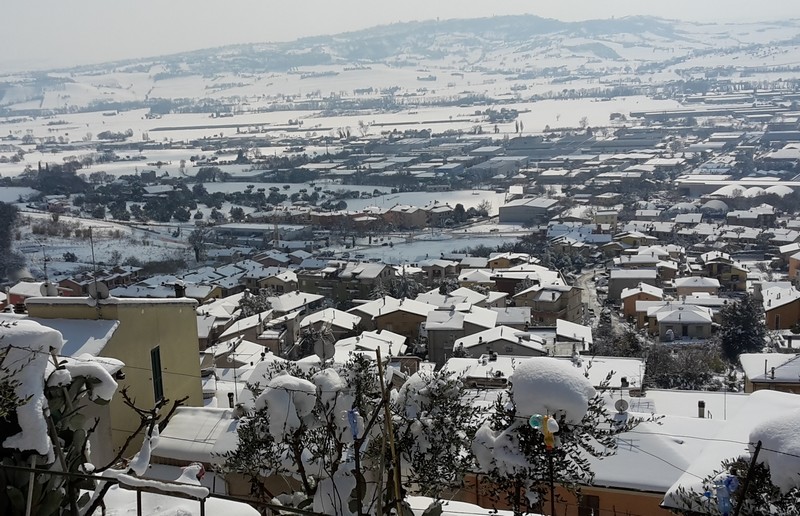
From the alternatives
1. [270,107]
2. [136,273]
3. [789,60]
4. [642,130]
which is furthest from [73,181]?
[789,60]

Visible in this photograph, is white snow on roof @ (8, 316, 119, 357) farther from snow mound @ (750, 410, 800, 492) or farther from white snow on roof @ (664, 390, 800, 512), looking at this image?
snow mound @ (750, 410, 800, 492)

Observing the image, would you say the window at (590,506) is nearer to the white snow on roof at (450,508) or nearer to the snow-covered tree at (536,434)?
the white snow on roof at (450,508)

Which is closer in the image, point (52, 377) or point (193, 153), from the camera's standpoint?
point (52, 377)

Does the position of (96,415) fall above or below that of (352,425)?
below

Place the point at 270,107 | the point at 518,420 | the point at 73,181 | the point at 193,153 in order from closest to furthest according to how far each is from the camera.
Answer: the point at 518,420, the point at 73,181, the point at 193,153, the point at 270,107

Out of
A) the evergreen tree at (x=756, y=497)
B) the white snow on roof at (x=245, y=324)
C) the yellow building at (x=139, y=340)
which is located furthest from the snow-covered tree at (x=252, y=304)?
the evergreen tree at (x=756, y=497)

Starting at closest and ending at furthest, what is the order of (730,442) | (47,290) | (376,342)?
→ (730,442) < (47,290) < (376,342)

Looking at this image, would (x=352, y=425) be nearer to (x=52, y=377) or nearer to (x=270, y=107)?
(x=52, y=377)

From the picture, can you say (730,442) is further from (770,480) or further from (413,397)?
(413,397)

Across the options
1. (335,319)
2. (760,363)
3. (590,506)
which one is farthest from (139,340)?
(335,319)
